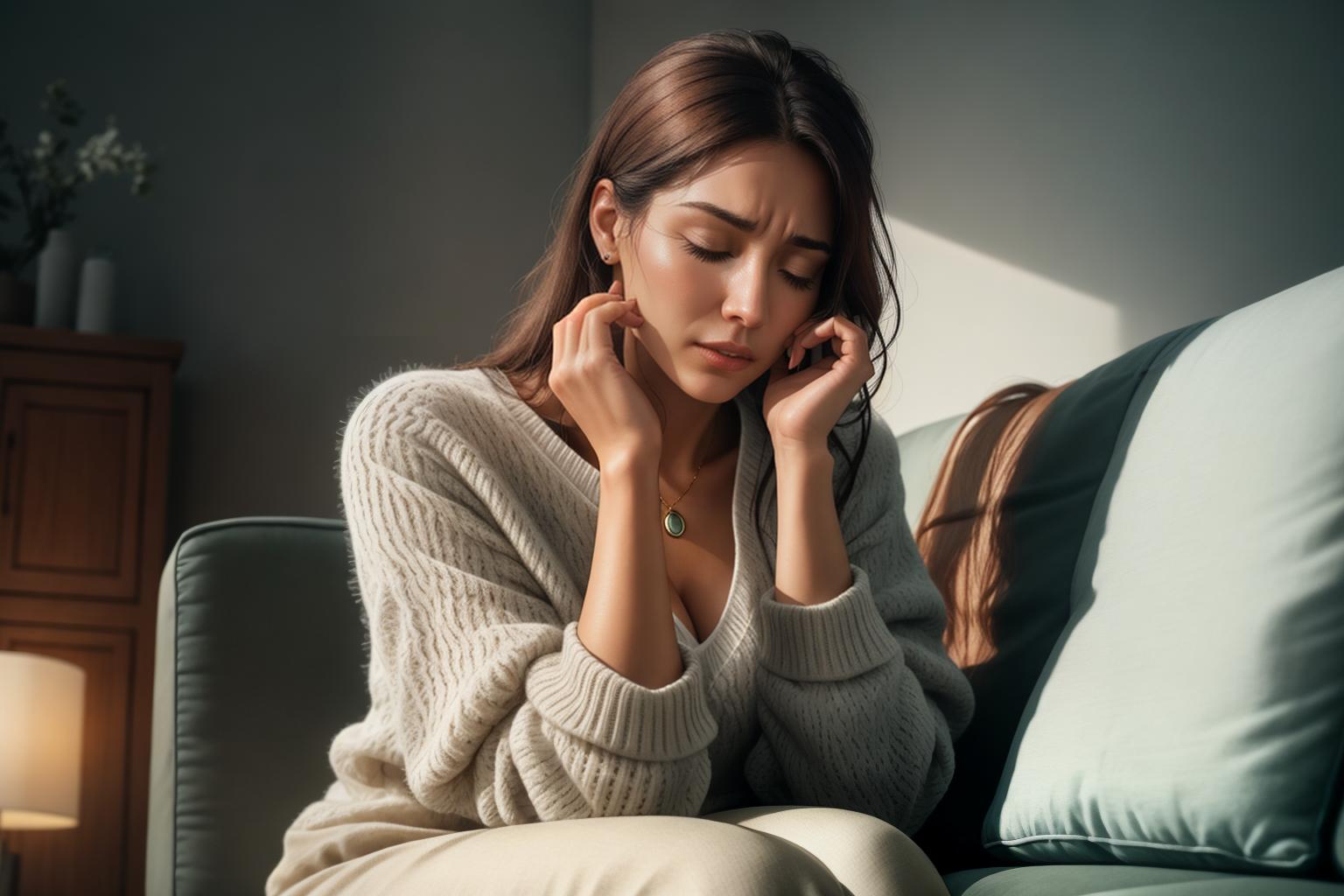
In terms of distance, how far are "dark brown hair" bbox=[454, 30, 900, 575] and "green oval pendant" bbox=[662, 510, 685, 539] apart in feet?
0.28

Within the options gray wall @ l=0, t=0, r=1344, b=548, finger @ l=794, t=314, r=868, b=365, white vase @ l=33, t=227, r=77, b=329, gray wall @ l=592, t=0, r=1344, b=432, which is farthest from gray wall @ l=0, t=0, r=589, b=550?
finger @ l=794, t=314, r=868, b=365

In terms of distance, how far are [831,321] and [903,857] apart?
588 millimetres

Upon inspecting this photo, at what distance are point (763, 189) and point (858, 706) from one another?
50 centimetres

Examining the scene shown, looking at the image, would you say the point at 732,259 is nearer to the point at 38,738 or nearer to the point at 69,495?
the point at 38,738

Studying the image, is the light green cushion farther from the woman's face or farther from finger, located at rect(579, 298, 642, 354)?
finger, located at rect(579, 298, 642, 354)

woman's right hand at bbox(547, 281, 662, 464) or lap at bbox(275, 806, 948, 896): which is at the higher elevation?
woman's right hand at bbox(547, 281, 662, 464)

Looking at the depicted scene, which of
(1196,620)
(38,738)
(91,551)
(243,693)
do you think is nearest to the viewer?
(1196,620)

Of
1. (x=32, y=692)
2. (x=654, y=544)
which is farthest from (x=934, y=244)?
(x=32, y=692)

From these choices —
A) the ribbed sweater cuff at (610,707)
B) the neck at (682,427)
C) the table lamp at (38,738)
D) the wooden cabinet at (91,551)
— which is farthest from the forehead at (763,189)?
the wooden cabinet at (91,551)

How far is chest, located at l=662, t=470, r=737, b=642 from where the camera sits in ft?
4.47

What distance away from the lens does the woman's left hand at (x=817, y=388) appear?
1.33 m

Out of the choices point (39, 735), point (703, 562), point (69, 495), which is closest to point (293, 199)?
point (69, 495)

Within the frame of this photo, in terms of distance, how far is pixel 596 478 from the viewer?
1329mm

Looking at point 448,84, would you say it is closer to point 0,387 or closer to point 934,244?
point 0,387
